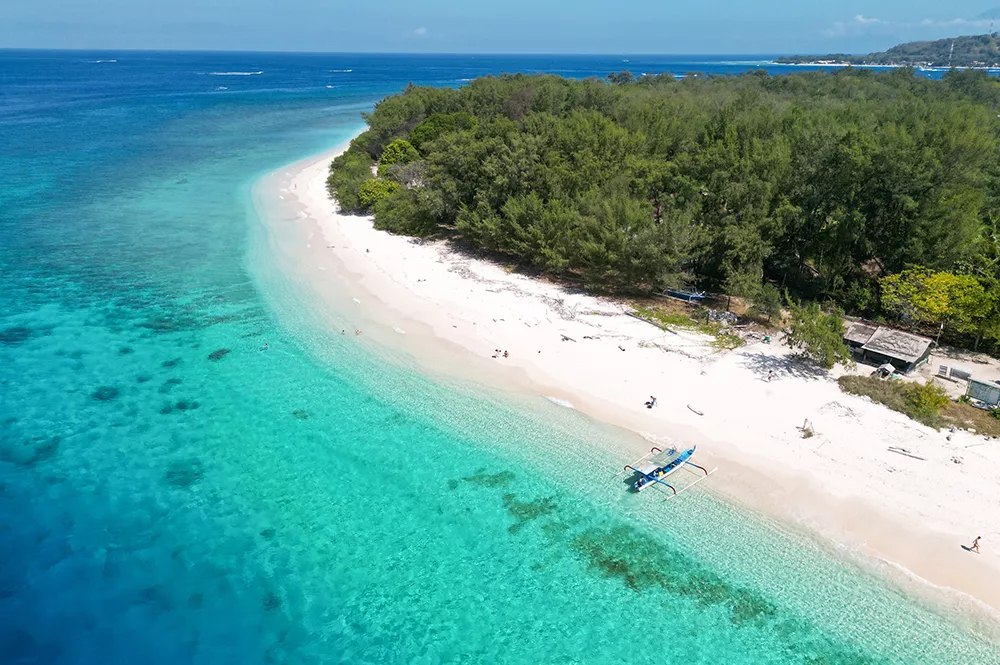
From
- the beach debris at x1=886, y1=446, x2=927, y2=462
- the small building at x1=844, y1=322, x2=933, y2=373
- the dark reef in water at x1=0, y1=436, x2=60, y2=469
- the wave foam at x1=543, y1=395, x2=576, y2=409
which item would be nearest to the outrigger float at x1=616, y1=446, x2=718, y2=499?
the wave foam at x1=543, y1=395, x2=576, y2=409

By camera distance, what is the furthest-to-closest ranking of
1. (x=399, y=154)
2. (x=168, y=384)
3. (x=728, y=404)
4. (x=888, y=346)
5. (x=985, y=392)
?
(x=399, y=154) < (x=168, y=384) < (x=888, y=346) < (x=728, y=404) < (x=985, y=392)

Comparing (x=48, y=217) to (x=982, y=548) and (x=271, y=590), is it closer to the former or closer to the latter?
(x=271, y=590)

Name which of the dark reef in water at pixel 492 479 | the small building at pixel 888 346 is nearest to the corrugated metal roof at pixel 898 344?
the small building at pixel 888 346

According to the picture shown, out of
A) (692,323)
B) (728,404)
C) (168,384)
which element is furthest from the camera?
(692,323)

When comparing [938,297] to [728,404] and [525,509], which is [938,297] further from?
[525,509]

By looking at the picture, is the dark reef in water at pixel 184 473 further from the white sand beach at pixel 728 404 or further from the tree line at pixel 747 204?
the tree line at pixel 747 204

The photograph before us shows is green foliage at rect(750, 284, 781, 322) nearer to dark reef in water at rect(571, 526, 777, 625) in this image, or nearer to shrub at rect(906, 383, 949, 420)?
shrub at rect(906, 383, 949, 420)

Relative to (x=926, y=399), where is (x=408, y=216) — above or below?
above

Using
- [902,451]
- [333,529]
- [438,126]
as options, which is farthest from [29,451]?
[438,126]
